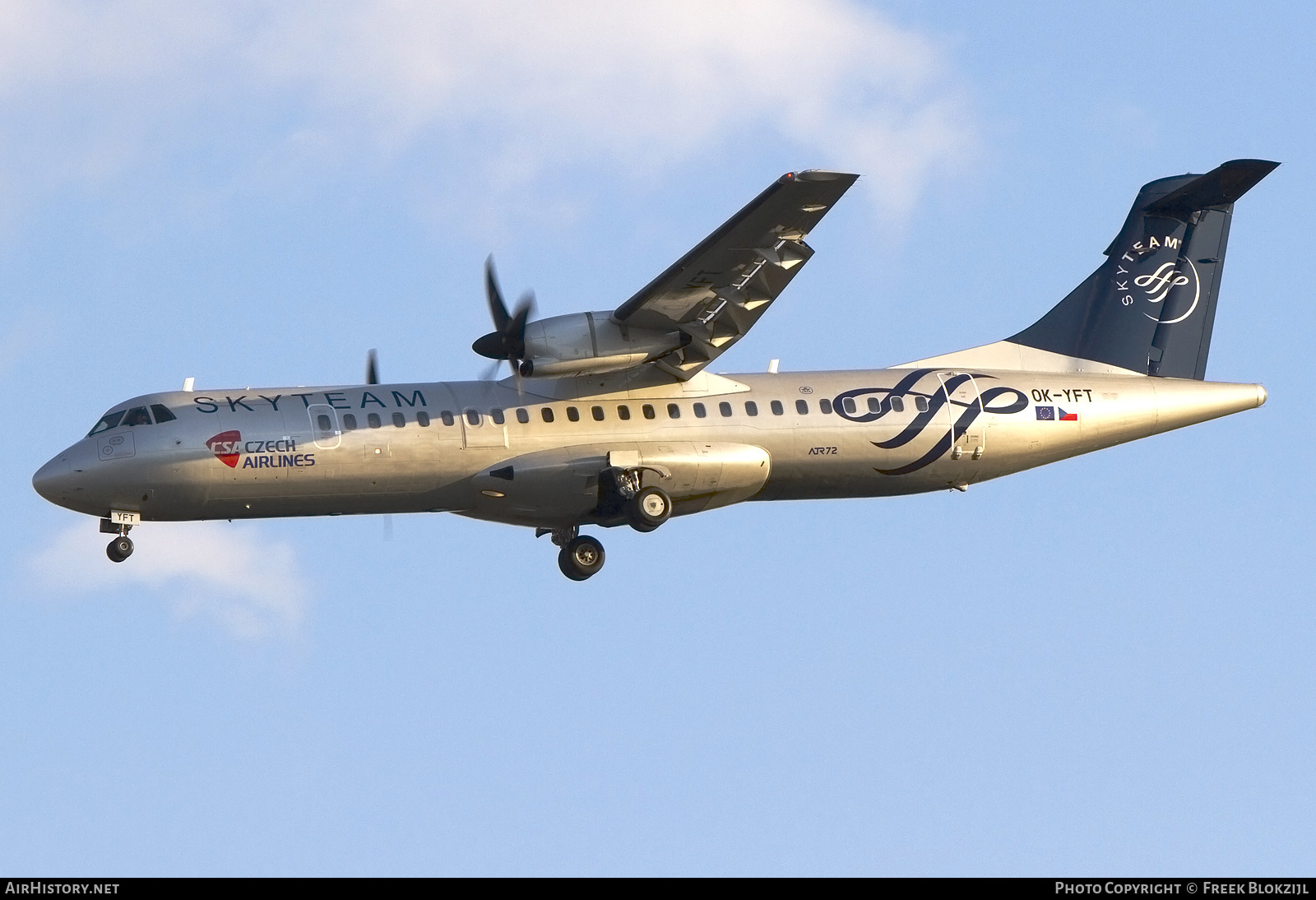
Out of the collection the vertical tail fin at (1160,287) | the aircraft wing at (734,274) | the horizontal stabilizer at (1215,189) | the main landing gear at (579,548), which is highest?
the horizontal stabilizer at (1215,189)

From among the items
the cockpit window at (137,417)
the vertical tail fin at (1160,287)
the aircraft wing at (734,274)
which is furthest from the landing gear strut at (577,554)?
the vertical tail fin at (1160,287)

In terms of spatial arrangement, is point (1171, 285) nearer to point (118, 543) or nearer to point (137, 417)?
A: point (137, 417)

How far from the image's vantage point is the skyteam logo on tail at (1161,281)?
30453 millimetres

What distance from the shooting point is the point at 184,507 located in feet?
81.4

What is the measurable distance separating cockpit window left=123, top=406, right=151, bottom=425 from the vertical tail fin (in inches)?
549

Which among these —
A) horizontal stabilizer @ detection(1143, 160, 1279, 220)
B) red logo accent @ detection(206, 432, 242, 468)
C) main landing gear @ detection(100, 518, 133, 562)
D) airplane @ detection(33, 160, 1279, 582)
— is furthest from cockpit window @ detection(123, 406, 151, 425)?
horizontal stabilizer @ detection(1143, 160, 1279, 220)

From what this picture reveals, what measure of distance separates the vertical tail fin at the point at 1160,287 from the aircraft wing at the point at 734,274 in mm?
6253

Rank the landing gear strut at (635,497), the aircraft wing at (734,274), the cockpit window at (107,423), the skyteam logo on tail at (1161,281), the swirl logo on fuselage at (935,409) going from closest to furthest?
→ 1. the aircraft wing at (734,274)
2. the cockpit window at (107,423)
3. the landing gear strut at (635,497)
4. the swirl logo on fuselage at (935,409)
5. the skyteam logo on tail at (1161,281)

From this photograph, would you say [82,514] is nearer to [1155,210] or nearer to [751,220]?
[751,220]

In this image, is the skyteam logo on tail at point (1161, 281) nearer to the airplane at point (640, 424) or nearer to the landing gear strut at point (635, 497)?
the airplane at point (640, 424)

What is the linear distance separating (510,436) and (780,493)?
432 centimetres
